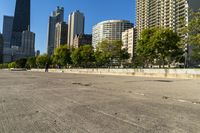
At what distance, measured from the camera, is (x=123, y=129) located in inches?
172

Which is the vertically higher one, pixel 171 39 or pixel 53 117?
pixel 171 39

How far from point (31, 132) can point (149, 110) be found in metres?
3.13

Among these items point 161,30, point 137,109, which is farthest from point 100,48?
point 137,109

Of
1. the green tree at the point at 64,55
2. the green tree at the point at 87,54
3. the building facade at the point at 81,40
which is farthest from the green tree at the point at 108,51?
the building facade at the point at 81,40

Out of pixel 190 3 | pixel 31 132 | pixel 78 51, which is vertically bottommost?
pixel 31 132

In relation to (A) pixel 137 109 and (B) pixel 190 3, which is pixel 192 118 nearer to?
(A) pixel 137 109

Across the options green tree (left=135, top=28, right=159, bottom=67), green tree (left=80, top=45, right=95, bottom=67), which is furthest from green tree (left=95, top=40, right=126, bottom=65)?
green tree (left=135, top=28, right=159, bottom=67)

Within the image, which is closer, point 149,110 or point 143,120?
point 143,120

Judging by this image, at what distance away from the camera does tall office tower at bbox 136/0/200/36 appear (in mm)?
131875

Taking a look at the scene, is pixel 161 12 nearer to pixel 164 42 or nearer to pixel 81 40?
pixel 81 40

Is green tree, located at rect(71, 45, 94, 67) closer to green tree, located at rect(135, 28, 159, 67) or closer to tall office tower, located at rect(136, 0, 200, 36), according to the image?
green tree, located at rect(135, 28, 159, 67)

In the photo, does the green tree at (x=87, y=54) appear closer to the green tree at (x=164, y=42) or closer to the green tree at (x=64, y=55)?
the green tree at (x=64, y=55)

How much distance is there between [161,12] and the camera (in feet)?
500

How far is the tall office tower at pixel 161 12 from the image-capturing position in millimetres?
131875
